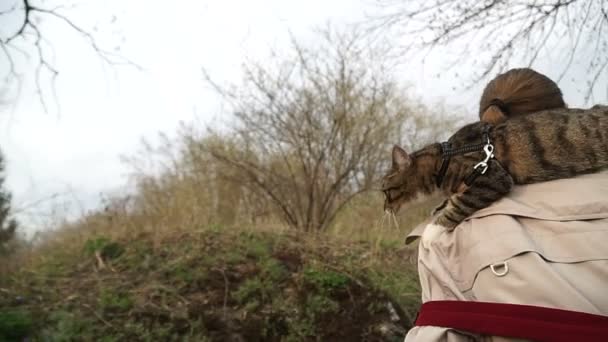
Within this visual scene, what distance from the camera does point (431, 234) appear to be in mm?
1595

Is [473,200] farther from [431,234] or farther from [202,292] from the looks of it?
[202,292]

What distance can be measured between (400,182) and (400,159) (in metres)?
0.15

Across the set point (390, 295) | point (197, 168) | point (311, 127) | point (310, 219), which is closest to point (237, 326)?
point (390, 295)

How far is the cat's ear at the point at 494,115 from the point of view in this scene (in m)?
1.99

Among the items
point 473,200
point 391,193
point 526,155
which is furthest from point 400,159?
point 473,200

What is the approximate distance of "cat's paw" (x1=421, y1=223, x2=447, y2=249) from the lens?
1561mm

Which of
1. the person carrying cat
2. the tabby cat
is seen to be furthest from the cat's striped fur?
the person carrying cat

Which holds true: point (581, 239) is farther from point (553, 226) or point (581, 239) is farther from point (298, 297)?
point (298, 297)

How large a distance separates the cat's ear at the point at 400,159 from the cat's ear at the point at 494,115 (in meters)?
0.61

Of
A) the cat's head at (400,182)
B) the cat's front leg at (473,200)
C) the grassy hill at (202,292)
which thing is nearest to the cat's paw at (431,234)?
the cat's front leg at (473,200)

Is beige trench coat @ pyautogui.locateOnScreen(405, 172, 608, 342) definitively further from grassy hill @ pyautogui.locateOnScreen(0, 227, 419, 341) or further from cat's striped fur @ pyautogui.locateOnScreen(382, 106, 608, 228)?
grassy hill @ pyautogui.locateOnScreen(0, 227, 419, 341)

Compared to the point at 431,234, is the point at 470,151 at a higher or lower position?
higher

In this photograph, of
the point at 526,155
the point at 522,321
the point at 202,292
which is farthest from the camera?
the point at 202,292

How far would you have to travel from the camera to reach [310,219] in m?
8.34
